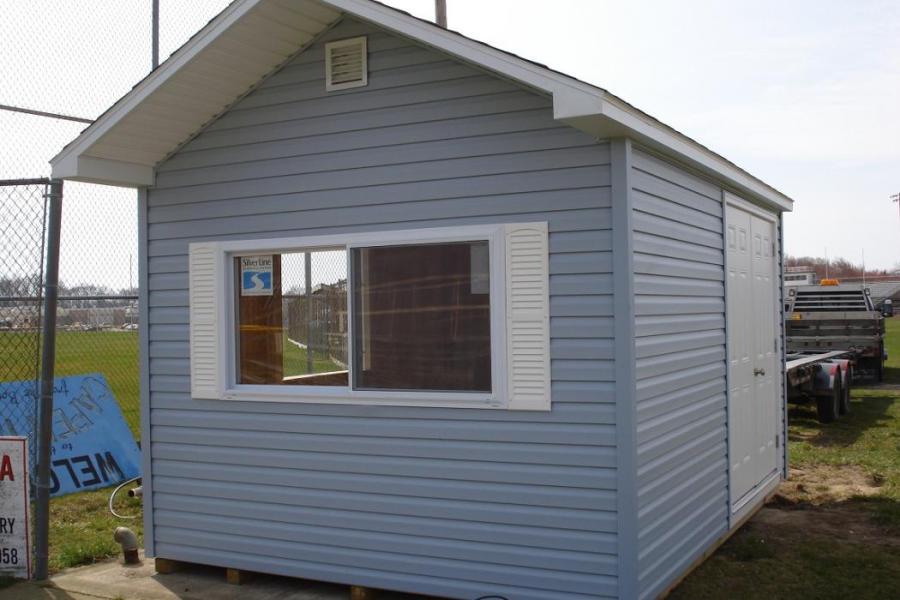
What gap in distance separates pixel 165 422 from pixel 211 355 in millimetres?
668

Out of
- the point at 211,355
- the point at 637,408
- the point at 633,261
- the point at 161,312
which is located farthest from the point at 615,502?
the point at 161,312

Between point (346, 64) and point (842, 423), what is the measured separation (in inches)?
382

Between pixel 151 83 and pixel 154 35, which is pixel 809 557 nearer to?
pixel 151 83

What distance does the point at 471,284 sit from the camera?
5449 mm

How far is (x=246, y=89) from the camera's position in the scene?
6.14 metres

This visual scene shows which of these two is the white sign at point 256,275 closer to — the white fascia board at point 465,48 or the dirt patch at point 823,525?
the white fascia board at point 465,48

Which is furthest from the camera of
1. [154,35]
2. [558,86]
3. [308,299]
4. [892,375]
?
[892,375]

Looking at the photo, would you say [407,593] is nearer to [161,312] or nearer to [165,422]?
[165,422]

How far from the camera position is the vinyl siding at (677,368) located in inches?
207

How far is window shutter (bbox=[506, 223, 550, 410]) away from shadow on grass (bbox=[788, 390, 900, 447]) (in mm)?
7114

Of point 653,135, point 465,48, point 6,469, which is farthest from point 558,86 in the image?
point 6,469

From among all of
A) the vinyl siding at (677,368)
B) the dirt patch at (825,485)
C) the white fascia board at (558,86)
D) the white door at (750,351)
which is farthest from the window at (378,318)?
the dirt patch at (825,485)

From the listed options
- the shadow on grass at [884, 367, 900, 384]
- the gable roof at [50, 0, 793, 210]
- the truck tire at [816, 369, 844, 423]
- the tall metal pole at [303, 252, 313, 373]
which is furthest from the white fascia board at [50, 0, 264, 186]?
the shadow on grass at [884, 367, 900, 384]

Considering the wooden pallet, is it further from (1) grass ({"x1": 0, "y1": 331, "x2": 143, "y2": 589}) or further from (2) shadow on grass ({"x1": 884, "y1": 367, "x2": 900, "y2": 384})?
(2) shadow on grass ({"x1": 884, "y1": 367, "x2": 900, "y2": 384})
